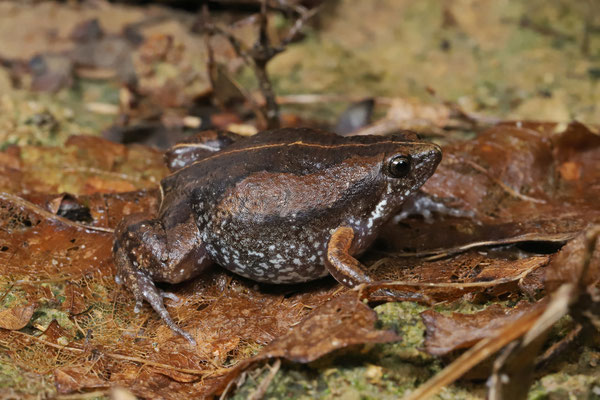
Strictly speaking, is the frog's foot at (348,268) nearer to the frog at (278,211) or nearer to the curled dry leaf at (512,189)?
the frog at (278,211)

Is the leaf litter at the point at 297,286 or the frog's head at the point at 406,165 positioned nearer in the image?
the leaf litter at the point at 297,286

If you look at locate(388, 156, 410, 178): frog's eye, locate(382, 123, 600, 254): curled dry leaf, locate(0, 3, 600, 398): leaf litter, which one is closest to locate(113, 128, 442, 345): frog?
locate(388, 156, 410, 178): frog's eye

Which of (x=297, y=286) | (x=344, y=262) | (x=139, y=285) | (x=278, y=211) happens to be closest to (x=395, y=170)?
(x=344, y=262)

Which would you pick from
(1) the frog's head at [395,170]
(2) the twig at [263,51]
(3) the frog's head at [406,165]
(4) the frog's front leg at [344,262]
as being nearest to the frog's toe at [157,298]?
(4) the frog's front leg at [344,262]

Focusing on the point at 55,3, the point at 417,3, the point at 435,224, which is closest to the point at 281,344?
the point at 435,224

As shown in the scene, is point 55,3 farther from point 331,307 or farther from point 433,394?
point 433,394

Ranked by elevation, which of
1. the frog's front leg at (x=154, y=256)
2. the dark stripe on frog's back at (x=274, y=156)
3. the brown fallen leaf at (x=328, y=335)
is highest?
the dark stripe on frog's back at (x=274, y=156)

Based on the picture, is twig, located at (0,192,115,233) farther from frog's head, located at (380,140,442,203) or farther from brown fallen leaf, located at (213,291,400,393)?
frog's head, located at (380,140,442,203)
